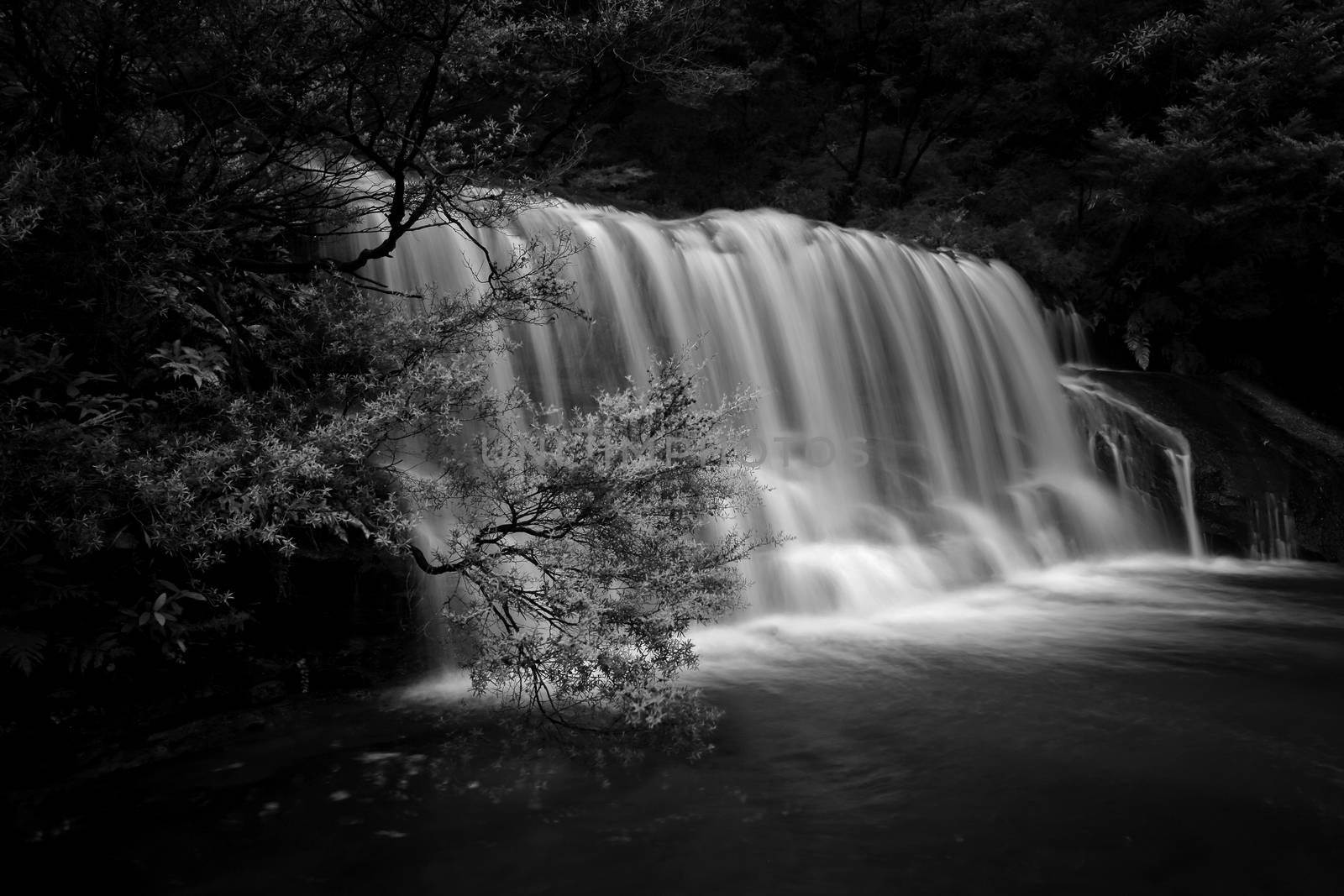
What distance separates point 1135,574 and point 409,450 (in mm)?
7892

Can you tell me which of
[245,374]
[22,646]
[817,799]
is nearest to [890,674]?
[817,799]

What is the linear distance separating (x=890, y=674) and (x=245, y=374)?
4.49 metres

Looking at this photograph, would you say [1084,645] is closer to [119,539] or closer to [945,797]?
[945,797]

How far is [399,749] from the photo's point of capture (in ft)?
15.0

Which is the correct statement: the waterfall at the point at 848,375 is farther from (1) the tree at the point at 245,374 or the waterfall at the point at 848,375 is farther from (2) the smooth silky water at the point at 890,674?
(1) the tree at the point at 245,374

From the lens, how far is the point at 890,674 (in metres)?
6.12

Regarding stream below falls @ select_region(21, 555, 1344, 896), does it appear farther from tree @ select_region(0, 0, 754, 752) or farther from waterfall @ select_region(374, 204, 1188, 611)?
waterfall @ select_region(374, 204, 1188, 611)

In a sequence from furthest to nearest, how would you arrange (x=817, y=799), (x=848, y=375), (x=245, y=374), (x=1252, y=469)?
1. (x=1252, y=469)
2. (x=848, y=375)
3. (x=245, y=374)
4. (x=817, y=799)

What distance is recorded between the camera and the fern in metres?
3.52

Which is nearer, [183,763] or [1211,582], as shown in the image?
[183,763]

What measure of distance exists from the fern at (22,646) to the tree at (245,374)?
2 cm

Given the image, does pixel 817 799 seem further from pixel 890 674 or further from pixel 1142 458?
pixel 1142 458

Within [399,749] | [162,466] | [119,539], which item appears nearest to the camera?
[162,466]

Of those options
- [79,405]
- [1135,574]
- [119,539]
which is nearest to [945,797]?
[119,539]
